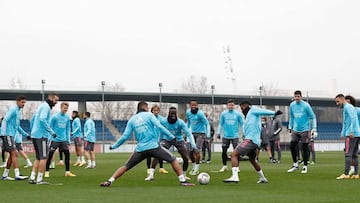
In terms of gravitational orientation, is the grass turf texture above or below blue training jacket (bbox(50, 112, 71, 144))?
below

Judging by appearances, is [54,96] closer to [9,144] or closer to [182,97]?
[9,144]

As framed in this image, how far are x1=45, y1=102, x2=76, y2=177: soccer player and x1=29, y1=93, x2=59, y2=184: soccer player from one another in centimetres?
262

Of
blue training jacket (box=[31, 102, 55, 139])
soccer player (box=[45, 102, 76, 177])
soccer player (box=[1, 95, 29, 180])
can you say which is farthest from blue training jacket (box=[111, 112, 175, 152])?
soccer player (box=[45, 102, 76, 177])

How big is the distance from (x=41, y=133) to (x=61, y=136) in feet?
10.6

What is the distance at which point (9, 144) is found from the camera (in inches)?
657

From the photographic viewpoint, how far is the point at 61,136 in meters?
18.8

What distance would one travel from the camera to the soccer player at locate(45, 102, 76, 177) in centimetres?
1836

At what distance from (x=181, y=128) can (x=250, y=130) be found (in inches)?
103

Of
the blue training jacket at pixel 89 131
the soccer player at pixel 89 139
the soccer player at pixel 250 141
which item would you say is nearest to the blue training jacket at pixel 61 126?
the soccer player at pixel 89 139

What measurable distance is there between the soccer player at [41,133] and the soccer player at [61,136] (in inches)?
Result: 103

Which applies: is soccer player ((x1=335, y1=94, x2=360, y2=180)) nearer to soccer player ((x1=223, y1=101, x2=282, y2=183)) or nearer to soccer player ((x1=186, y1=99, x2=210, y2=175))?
soccer player ((x1=223, y1=101, x2=282, y2=183))

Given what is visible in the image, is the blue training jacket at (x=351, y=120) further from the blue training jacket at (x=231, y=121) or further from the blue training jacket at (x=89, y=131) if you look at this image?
the blue training jacket at (x=89, y=131)

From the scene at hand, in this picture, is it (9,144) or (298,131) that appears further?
(298,131)

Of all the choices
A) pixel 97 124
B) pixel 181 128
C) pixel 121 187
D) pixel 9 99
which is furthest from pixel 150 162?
pixel 97 124
